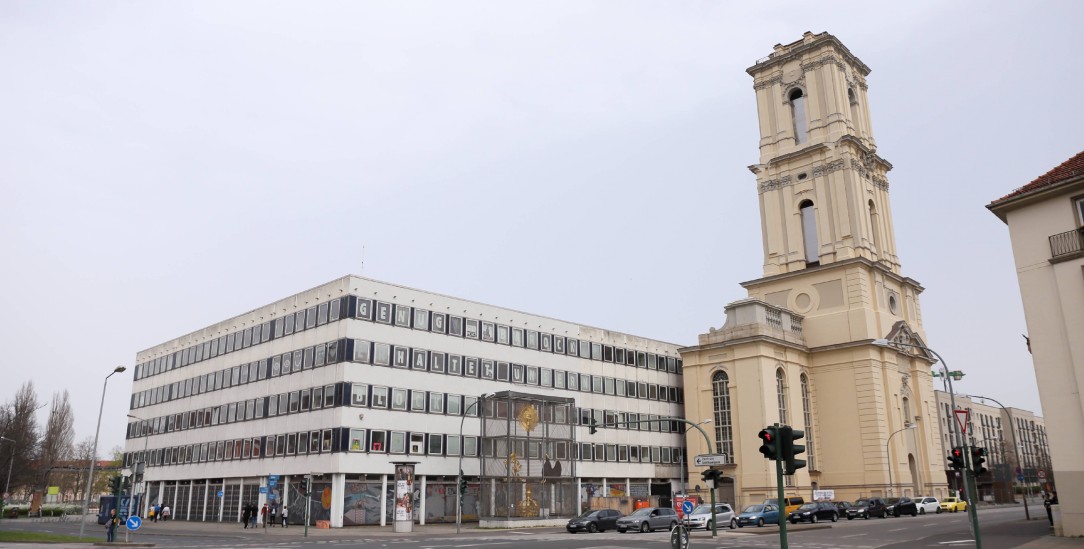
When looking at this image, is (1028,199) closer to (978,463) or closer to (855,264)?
(978,463)

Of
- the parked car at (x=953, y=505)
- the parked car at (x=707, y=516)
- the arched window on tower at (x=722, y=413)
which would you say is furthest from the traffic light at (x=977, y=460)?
the parked car at (x=953, y=505)

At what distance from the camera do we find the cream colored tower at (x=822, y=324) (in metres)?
64.6

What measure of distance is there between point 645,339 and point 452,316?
2328cm

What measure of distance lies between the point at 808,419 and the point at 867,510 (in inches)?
548

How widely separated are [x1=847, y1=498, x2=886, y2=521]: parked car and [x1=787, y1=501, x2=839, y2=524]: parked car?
11.7 ft

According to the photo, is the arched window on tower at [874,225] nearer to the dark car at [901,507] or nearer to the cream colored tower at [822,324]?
the cream colored tower at [822,324]

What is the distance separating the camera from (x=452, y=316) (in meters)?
57.8

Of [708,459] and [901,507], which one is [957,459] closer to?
[708,459]

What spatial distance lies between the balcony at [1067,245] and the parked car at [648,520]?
23.0 metres

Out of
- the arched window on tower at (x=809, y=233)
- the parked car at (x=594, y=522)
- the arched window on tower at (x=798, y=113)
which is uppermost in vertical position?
the arched window on tower at (x=798, y=113)

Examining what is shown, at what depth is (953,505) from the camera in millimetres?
64188

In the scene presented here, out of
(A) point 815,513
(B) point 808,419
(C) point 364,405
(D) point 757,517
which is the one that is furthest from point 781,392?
(C) point 364,405

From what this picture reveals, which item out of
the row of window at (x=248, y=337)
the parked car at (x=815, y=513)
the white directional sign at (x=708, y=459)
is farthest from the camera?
the row of window at (x=248, y=337)

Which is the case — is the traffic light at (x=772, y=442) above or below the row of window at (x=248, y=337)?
below
